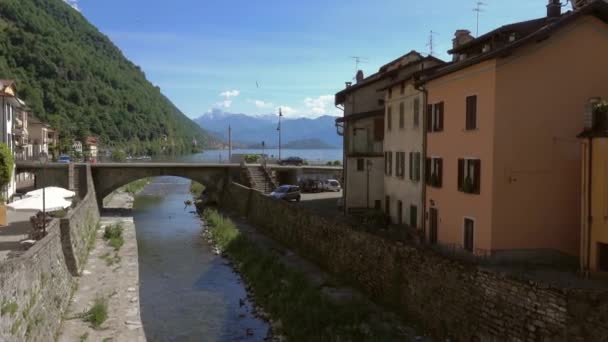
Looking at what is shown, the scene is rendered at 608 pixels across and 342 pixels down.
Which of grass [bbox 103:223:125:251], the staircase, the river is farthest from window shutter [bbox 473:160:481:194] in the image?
the staircase

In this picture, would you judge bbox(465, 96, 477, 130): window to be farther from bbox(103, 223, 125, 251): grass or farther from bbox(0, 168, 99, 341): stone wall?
bbox(103, 223, 125, 251): grass

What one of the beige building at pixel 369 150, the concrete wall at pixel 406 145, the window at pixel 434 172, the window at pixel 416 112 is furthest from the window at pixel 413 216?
the beige building at pixel 369 150

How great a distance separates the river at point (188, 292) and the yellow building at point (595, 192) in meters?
12.2

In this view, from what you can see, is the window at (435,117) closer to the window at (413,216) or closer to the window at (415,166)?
the window at (415,166)

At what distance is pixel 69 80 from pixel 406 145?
129136 mm

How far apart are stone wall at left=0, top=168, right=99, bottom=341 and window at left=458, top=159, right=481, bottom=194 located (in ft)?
51.3

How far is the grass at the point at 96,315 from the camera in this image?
68.4 feet

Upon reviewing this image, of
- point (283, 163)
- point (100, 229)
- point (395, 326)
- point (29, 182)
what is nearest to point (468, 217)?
point (395, 326)

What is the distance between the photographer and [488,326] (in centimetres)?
1560

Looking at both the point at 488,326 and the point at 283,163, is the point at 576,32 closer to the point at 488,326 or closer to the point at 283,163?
the point at 488,326

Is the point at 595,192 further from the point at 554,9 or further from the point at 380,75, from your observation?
the point at 380,75

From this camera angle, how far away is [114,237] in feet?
128

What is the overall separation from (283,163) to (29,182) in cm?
2868

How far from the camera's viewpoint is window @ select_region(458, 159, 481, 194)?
20.6m
